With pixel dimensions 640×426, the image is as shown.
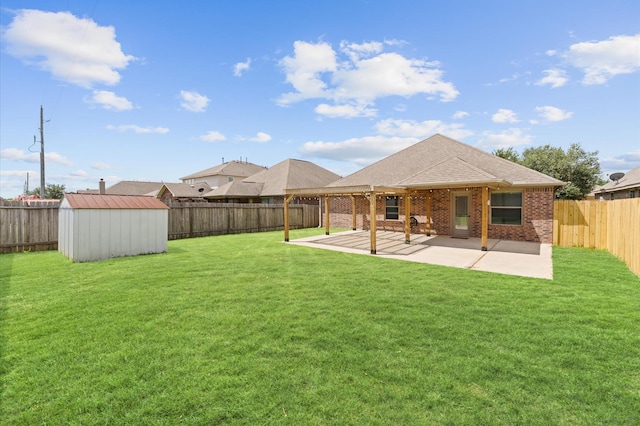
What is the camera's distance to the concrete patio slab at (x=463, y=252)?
27.3 ft

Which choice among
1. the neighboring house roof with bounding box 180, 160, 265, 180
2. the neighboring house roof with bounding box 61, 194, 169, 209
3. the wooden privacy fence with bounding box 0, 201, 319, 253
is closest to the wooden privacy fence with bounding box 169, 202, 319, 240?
the wooden privacy fence with bounding box 0, 201, 319, 253

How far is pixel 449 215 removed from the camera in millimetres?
15266

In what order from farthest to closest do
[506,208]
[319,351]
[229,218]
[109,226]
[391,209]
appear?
[391,209], [229,218], [506,208], [109,226], [319,351]

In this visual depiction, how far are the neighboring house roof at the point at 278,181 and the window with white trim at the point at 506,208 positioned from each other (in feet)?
49.5

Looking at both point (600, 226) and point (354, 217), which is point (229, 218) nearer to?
point (354, 217)

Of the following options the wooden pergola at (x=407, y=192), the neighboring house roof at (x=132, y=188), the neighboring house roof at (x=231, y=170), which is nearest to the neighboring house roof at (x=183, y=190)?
the neighboring house roof at (x=231, y=170)

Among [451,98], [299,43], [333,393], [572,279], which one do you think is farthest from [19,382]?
[451,98]

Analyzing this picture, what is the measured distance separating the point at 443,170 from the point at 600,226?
5.89m

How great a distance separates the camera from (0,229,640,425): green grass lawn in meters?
2.61

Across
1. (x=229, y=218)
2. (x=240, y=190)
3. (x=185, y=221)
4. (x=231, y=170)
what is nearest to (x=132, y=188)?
(x=231, y=170)

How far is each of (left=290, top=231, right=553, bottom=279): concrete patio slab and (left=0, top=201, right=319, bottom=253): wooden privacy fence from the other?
18.5 ft

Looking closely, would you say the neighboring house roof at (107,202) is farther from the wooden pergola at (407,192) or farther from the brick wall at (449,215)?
the brick wall at (449,215)

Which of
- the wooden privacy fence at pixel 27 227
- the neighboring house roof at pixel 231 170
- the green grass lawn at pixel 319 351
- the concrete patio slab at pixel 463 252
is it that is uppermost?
the neighboring house roof at pixel 231 170

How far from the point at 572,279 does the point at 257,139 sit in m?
22.8
